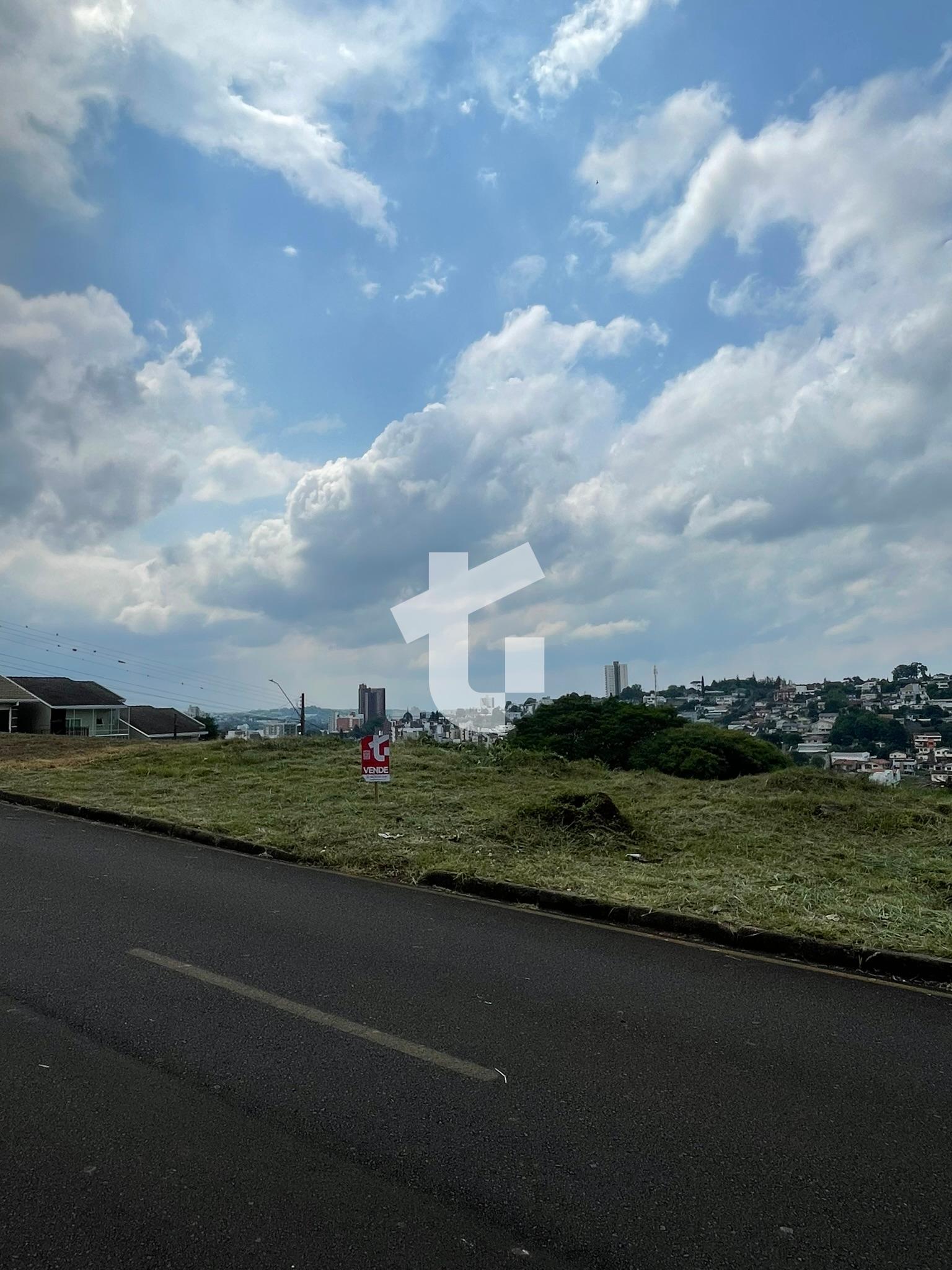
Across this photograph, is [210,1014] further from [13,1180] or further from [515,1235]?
[515,1235]

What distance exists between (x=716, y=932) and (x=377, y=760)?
24.4 ft

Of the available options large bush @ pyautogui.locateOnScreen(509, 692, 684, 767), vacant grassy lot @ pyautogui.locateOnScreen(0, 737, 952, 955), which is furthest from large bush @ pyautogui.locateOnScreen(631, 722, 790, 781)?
vacant grassy lot @ pyautogui.locateOnScreen(0, 737, 952, 955)

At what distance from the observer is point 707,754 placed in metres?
34.7

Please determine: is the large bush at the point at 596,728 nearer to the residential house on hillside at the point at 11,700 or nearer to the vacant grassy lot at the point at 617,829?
the vacant grassy lot at the point at 617,829

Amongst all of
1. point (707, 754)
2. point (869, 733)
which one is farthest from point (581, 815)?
point (869, 733)

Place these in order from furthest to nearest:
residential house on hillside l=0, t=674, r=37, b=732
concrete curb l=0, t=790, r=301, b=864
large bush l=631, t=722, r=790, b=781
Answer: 1. residential house on hillside l=0, t=674, r=37, b=732
2. large bush l=631, t=722, r=790, b=781
3. concrete curb l=0, t=790, r=301, b=864

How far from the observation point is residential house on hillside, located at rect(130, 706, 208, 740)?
6038 cm

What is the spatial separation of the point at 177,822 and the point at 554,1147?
359 inches

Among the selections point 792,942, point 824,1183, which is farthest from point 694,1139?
point 792,942

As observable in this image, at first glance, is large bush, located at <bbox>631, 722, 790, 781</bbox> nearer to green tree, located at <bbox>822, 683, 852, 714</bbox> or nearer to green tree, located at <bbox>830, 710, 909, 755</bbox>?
green tree, located at <bbox>830, 710, 909, 755</bbox>

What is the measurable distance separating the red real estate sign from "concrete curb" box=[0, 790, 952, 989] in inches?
123

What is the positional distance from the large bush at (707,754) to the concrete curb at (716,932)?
26093 mm

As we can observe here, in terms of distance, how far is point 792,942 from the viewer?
6609mm

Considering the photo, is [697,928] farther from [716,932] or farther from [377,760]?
[377,760]
